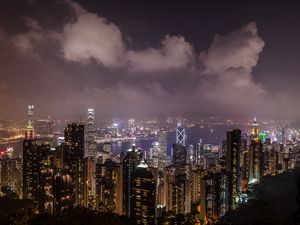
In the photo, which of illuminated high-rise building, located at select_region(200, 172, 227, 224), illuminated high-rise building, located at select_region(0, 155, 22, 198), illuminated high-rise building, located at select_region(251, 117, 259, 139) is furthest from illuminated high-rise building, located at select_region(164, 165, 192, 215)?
illuminated high-rise building, located at select_region(251, 117, 259, 139)

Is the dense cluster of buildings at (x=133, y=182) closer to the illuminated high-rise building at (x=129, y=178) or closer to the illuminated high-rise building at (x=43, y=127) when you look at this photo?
the illuminated high-rise building at (x=129, y=178)

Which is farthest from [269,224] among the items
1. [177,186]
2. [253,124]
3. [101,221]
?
[253,124]

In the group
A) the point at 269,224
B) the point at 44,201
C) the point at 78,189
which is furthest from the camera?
the point at 78,189

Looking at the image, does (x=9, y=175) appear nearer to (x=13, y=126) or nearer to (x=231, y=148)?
(x=13, y=126)

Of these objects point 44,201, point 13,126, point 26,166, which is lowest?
point 44,201

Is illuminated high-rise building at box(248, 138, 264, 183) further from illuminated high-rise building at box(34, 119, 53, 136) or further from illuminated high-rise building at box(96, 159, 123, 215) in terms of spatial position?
illuminated high-rise building at box(34, 119, 53, 136)

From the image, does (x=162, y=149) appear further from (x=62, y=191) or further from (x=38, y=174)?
(x=62, y=191)
